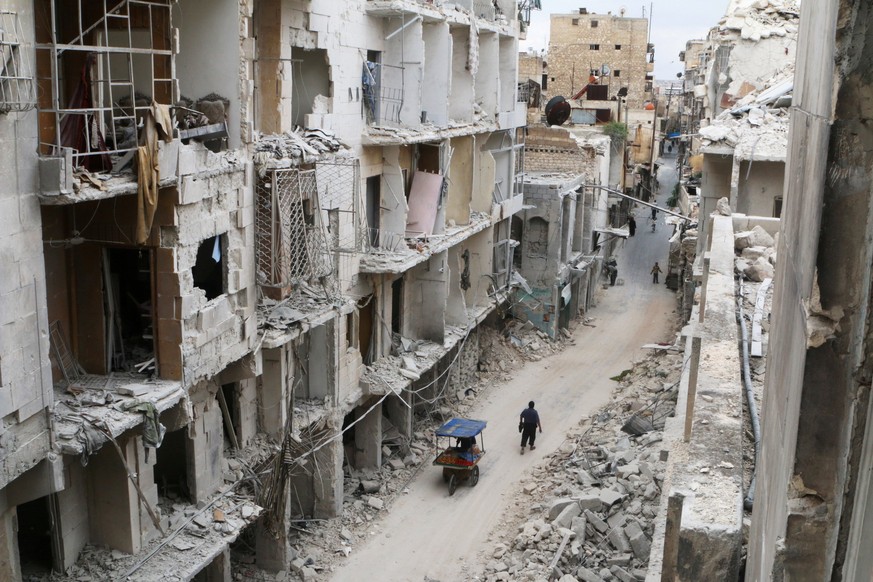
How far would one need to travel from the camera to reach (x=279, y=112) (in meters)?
18.2

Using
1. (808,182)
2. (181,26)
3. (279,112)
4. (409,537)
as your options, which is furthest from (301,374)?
(808,182)

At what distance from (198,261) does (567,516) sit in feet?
31.2

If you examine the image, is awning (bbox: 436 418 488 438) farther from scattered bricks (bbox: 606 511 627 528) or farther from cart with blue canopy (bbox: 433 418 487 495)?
scattered bricks (bbox: 606 511 627 528)

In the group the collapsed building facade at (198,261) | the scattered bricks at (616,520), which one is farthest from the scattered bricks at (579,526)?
the collapsed building facade at (198,261)

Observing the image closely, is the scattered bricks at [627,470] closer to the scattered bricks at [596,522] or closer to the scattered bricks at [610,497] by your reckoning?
the scattered bricks at [610,497]

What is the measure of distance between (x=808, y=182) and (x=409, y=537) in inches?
708

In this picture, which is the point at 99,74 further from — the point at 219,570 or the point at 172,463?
the point at 219,570

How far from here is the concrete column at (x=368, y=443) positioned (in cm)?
2384

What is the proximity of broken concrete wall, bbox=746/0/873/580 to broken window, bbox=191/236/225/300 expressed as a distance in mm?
12931

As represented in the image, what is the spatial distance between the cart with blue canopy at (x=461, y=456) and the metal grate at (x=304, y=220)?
5554mm

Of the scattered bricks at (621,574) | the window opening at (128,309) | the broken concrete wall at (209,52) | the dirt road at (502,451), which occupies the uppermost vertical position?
the broken concrete wall at (209,52)

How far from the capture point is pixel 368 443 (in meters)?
23.9

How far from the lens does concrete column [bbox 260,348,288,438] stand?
61.5 ft

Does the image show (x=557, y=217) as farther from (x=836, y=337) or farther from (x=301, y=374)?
(x=836, y=337)
